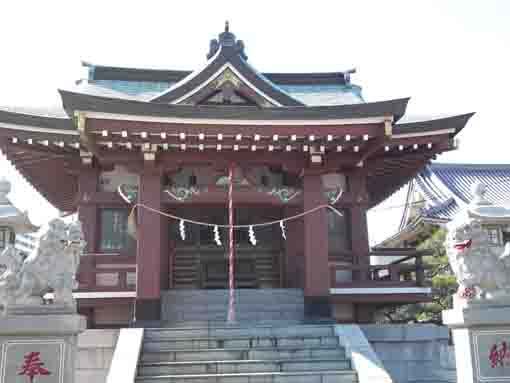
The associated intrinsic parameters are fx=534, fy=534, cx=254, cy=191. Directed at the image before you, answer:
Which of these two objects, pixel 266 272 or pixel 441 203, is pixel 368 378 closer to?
pixel 266 272

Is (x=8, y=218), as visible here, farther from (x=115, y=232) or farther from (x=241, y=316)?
(x=241, y=316)

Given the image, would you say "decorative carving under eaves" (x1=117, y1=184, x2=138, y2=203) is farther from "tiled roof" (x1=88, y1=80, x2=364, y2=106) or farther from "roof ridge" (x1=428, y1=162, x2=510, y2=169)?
"roof ridge" (x1=428, y1=162, x2=510, y2=169)

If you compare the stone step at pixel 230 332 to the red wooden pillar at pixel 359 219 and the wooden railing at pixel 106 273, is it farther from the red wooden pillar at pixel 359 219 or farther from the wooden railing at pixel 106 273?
the red wooden pillar at pixel 359 219

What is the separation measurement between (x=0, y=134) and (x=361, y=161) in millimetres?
8221

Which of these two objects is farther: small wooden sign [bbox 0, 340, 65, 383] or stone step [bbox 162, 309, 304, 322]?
stone step [bbox 162, 309, 304, 322]

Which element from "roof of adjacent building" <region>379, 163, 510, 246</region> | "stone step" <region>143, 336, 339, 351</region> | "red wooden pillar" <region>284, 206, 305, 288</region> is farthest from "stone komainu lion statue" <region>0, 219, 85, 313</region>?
"roof of adjacent building" <region>379, 163, 510, 246</region>

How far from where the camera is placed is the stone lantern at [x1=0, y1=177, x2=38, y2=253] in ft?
33.0

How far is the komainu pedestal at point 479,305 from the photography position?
7473 millimetres

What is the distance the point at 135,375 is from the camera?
28.0 feet

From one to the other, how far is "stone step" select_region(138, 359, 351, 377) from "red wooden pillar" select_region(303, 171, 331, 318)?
2269 millimetres

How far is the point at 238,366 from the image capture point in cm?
904

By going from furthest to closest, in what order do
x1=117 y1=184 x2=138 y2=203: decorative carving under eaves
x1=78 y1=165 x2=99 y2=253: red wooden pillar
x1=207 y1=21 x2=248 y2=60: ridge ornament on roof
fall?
x1=207 y1=21 x2=248 y2=60: ridge ornament on roof
x1=78 y1=165 x2=99 y2=253: red wooden pillar
x1=117 y1=184 x2=138 y2=203: decorative carving under eaves

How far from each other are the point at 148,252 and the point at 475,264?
255 inches

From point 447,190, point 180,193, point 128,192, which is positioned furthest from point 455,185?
point 128,192
